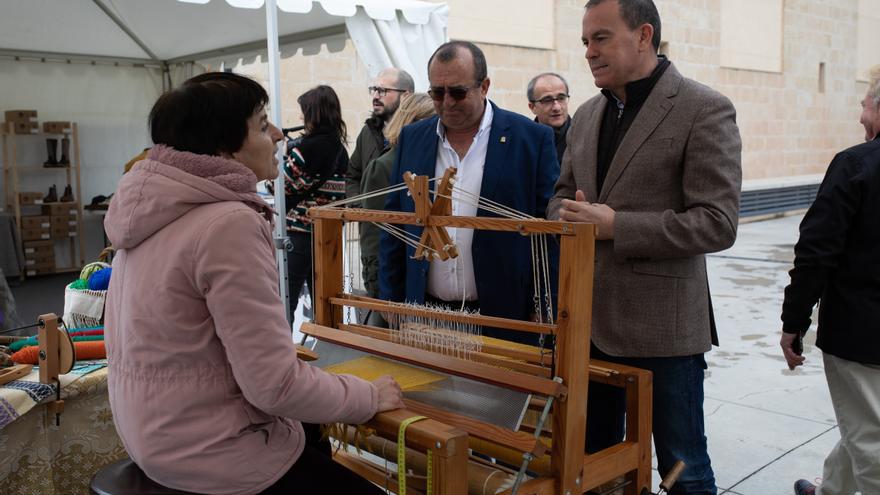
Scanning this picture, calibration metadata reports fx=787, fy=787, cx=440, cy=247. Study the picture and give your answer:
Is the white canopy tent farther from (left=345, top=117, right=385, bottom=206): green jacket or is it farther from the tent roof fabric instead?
(left=345, top=117, right=385, bottom=206): green jacket

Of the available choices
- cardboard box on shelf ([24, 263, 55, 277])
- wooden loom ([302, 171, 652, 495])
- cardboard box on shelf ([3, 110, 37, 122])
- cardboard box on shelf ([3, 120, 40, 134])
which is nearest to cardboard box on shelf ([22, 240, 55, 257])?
cardboard box on shelf ([24, 263, 55, 277])

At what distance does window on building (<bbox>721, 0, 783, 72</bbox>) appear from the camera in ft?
42.6

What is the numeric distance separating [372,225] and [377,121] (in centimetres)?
80

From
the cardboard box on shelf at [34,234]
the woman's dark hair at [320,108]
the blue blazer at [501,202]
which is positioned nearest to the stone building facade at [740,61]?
the woman's dark hair at [320,108]

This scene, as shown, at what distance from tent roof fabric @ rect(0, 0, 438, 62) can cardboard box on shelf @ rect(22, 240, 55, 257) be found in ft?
5.88

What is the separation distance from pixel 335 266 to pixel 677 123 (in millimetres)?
956

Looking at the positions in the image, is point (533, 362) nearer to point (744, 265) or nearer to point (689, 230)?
point (689, 230)

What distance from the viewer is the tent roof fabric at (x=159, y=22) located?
4.41 meters

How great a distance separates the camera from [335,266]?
2143 mm

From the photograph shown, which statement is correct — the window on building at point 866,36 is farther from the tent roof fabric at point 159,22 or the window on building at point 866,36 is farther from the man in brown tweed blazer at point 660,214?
the man in brown tweed blazer at point 660,214

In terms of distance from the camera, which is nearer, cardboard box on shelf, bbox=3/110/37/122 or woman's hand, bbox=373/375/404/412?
woman's hand, bbox=373/375/404/412

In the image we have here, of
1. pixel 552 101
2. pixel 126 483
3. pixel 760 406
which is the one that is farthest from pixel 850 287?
pixel 552 101

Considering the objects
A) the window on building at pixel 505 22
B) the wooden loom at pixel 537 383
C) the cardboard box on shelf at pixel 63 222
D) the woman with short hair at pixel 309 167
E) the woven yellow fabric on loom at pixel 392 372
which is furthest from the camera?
the window on building at pixel 505 22

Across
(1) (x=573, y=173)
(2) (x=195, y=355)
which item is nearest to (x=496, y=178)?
(1) (x=573, y=173)
